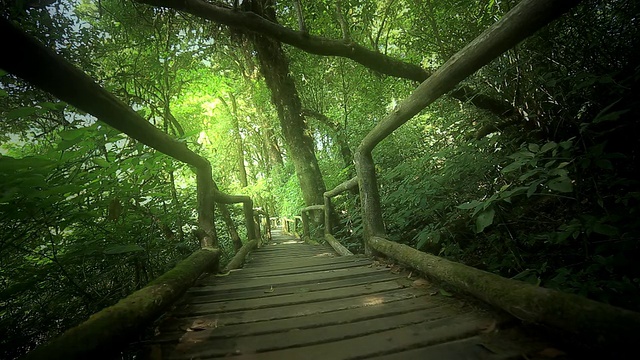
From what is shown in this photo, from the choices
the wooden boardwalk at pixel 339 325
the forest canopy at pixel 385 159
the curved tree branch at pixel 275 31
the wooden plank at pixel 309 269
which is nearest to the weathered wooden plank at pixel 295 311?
the wooden boardwalk at pixel 339 325

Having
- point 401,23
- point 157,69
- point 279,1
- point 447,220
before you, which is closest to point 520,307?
point 447,220

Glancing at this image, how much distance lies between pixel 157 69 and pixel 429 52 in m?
5.70

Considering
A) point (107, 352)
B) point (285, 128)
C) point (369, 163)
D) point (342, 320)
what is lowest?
point (342, 320)

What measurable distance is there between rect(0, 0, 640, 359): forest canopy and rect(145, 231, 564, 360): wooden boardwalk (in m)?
0.61

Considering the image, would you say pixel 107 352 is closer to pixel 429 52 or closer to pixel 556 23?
pixel 556 23

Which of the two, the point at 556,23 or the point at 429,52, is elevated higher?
the point at 429,52

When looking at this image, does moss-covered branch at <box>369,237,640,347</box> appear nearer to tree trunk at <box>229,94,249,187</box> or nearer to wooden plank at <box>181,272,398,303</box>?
wooden plank at <box>181,272,398,303</box>

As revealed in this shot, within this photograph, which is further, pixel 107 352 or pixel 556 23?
pixel 556 23

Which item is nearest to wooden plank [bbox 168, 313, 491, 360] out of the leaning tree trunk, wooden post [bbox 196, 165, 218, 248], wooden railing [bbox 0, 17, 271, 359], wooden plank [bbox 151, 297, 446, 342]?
wooden plank [bbox 151, 297, 446, 342]

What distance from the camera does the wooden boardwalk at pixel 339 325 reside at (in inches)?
53.2

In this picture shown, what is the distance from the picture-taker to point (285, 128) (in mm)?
8492

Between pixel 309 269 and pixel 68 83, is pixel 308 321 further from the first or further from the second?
pixel 68 83

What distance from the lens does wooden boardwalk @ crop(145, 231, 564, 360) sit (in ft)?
4.44

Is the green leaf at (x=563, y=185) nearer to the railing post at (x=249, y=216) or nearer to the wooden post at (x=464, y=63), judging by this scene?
the wooden post at (x=464, y=63)
